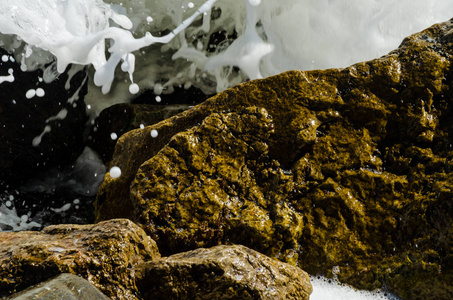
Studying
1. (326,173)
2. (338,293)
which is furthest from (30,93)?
(338,293)

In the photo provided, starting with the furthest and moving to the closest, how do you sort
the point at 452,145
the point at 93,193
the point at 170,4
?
the point at 170,4 → the point at 93,193 → the point at 452,145

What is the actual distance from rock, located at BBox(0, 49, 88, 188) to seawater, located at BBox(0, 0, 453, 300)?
19 cm

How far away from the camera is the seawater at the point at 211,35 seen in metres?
4.75

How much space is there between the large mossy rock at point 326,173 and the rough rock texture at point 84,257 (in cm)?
46

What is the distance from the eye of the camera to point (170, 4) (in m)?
5.70

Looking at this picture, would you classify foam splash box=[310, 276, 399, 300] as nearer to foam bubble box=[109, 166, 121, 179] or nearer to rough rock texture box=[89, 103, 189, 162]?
foam bubble box=[109, 166, 121, 179]

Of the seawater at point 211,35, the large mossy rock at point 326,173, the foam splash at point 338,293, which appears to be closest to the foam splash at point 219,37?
the seawater at point 211,35

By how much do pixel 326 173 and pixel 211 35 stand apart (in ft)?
10.5

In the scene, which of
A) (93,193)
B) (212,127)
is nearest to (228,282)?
(212,127)

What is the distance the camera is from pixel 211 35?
5.50 metres

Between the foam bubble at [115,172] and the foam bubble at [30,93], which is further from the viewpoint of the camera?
the foam bubble at [30,93]

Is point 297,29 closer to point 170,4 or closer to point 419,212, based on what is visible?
point 170,4

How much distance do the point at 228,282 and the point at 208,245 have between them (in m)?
0.65

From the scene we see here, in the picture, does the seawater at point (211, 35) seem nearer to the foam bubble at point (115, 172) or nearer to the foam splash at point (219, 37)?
the foam splash at point (219, 37)
